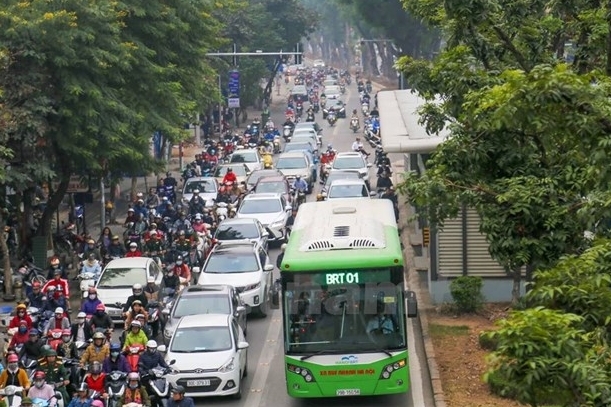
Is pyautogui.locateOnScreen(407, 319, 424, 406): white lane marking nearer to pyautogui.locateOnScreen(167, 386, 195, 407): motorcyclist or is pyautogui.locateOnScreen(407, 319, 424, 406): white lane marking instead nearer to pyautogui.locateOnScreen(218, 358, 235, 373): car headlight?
pyautogui.locateOnScreen(218, 358, 235, 373): car headlight

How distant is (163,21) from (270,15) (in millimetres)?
52891

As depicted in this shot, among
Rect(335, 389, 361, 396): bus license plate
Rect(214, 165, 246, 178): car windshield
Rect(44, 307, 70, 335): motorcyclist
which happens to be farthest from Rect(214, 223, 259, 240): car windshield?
Rect(214, 165, 246, 178): car windshield

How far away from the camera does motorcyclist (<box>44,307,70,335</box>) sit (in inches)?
894

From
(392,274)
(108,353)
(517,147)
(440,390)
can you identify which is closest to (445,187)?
(517,147)

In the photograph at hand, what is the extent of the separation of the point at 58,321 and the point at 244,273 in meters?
5.76

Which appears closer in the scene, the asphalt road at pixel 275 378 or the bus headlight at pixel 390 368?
the bus headlight at pixel 390 368

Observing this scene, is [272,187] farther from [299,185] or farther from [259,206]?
[259,206]

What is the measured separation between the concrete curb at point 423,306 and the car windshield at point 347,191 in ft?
5.30

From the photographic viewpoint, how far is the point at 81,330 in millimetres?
23219

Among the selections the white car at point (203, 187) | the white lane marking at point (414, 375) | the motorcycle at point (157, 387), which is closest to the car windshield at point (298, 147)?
the white car at point (203, 187)

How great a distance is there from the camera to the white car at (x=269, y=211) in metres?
36.4

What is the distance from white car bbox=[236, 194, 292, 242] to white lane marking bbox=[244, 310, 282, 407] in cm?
761

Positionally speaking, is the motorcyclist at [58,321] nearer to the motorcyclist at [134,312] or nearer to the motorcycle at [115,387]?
the motorcyclist at [134,312]

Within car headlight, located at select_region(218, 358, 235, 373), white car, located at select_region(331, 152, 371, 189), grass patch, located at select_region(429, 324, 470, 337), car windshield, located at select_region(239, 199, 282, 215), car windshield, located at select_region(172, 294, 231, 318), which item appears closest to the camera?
car headlight, located at select_region(218, 358, 235, 373)
